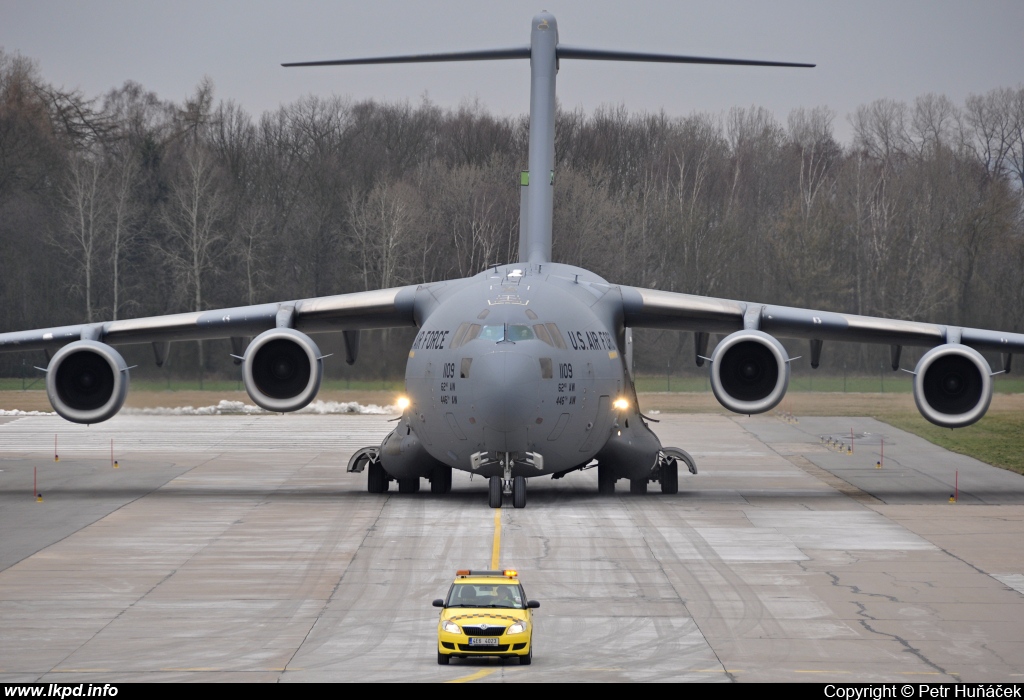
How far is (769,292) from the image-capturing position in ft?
193

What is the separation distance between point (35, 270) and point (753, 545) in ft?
144

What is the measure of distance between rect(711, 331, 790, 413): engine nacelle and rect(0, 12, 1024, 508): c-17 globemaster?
24 mm

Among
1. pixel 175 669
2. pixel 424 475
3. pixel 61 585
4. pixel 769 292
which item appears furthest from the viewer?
pixel 769 292

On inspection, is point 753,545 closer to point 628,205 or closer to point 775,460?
point 775,460

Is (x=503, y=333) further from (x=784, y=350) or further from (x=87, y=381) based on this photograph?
(x=87, y=381)

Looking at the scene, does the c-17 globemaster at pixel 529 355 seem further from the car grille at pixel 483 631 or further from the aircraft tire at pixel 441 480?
the car grille at pixel 483 631

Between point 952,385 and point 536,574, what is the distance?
942cm

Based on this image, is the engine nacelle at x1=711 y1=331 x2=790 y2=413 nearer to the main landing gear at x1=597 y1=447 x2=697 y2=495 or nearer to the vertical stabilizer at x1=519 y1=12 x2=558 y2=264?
the main landing gear at x1=597 y1=447 x2=697 y2=495

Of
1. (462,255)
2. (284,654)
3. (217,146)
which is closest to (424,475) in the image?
(284,654)

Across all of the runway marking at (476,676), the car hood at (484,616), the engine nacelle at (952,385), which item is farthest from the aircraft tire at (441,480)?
the runway marking at (476,676)

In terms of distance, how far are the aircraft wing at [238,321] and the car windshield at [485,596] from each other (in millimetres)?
11454

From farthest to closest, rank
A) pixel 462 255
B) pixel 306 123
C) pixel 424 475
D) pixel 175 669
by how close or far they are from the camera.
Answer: pixel 306 123 < pixel 462 255 < pixel 424 475 < pixel 175 669

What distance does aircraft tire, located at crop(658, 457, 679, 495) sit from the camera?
76.1ft

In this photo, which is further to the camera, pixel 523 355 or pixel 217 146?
pixel 217 146
